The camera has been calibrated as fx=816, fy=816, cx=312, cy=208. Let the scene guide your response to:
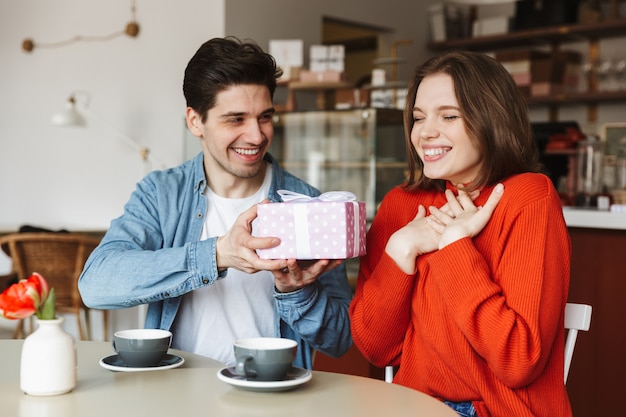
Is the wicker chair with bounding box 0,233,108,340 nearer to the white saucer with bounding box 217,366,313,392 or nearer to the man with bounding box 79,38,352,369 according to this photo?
the man with bounding box 79,38,352,369

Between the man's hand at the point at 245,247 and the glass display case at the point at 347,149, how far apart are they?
7.11 ft

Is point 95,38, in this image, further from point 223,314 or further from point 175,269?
point 175,269

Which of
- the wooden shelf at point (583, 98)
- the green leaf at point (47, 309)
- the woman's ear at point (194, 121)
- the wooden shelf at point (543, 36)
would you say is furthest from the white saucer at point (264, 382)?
the wooden shelf at point (543, 36)

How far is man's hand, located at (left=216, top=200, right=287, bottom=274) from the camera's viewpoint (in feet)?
5.02

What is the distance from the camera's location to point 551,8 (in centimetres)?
576

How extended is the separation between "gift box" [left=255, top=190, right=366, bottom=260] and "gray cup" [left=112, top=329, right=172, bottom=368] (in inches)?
10.5

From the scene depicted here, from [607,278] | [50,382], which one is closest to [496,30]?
[607,278]

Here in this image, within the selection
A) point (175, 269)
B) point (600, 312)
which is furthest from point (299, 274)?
point (600, 312)

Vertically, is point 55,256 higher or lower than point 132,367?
lower

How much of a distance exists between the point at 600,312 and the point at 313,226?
1.62m

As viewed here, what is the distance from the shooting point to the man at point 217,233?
5.97ft

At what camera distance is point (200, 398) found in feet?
4.02

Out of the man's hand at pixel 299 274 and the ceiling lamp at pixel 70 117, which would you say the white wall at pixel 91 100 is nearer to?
the ceiling lamp at pixel 70 117

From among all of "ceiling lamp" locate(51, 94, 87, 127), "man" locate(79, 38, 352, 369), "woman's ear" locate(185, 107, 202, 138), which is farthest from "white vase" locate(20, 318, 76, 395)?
"ceiling lamp" locate(51, 94, 87, 127)
